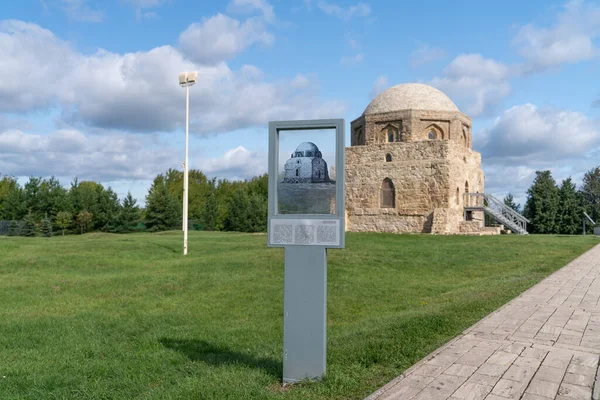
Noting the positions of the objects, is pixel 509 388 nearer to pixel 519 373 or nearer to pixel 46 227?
pixel 519 373

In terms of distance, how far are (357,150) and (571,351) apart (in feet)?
103

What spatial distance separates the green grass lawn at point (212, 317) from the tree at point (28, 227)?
2934cm

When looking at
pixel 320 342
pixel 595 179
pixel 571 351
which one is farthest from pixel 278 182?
pixel 595 179

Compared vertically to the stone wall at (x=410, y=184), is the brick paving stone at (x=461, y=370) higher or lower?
lower

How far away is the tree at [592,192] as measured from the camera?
180ft

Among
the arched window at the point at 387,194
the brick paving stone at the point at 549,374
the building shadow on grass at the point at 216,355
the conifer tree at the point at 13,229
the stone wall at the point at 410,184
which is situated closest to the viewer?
the brick paving stone at the point at 549,374

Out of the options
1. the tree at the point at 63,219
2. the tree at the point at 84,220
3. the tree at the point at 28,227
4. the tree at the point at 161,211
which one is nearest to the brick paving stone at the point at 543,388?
the tree at the point at 161,211

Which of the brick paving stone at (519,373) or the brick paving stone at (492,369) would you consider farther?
the brick paving stone at (492,369)

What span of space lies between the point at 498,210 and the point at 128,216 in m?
32.2

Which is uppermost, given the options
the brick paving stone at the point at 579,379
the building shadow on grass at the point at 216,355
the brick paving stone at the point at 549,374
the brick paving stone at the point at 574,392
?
the brick paving stone at the point at 549,374

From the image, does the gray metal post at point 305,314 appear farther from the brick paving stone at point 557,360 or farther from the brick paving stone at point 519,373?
the brick paving stone at point 557,360

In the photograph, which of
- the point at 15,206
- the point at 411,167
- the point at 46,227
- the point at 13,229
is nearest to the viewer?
the point at 411,167

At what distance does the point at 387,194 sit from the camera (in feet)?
118

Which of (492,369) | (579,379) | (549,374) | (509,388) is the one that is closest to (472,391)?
(509,388)
